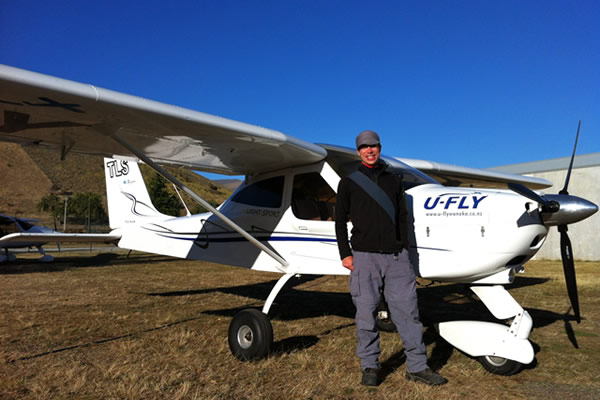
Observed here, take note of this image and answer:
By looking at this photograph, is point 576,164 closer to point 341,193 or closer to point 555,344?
point 555,344

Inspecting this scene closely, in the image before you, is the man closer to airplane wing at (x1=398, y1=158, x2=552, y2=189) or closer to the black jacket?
the black jacket

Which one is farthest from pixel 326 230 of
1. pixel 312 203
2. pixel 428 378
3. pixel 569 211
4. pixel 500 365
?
pixel 569 211

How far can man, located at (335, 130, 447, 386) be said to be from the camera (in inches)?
123

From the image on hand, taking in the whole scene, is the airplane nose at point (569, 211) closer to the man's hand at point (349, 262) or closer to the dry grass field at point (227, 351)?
the dry grass field at point (227, 351)

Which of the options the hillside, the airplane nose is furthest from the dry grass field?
the hillside

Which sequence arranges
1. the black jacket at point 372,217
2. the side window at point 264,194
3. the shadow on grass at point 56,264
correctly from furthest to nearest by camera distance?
the shadow on grass at point 56,264, the side window at point 264,194, the black jacket at point 372,217

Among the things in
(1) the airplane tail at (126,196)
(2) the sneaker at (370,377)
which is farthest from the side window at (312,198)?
(1) the airplane tail at (126,196)

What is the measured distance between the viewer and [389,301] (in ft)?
10.5

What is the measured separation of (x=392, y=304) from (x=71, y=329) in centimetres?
399

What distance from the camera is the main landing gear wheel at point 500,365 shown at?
133 inches

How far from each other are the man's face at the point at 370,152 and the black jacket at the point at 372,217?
0.20ft

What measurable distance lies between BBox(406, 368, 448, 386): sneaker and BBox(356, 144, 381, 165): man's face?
5.39ft

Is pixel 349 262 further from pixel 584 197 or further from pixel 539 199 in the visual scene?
pixel 584 197

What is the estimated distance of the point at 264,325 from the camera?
156 inches
